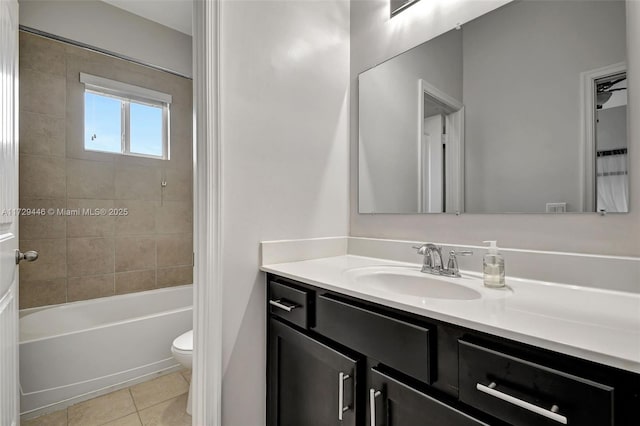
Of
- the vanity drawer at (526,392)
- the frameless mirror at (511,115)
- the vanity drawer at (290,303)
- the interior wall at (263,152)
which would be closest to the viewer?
the vanity drawer at (526,392)

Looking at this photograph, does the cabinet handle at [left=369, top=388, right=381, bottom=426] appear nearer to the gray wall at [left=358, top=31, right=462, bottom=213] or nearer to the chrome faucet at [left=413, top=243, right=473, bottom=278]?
the chrome faucet at [left=413, top=243, right=473, bottom=278]

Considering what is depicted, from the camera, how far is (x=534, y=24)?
1033mm

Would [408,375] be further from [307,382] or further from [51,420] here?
[51,420]

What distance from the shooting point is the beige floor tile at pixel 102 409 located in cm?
157

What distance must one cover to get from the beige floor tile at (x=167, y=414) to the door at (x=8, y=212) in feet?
1.85

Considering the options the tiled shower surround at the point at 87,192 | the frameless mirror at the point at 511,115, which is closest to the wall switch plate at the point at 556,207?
the frameless mirror at the point at 511,115

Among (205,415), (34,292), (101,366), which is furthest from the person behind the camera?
(34,292)

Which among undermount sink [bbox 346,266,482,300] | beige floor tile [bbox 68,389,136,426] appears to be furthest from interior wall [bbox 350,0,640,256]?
beige floor tile [bbox 68,389,136,426]

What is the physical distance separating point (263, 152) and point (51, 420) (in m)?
1.87

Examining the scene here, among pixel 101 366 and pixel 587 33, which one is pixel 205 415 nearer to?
pixel 101 366

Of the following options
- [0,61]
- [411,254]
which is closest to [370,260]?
[411,254]

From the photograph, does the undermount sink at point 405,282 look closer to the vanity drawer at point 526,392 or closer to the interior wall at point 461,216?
the interior wall at point 461,216

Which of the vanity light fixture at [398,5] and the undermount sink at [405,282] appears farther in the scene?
the vanity light fixture at [398,5]

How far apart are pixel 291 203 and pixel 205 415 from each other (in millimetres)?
917
